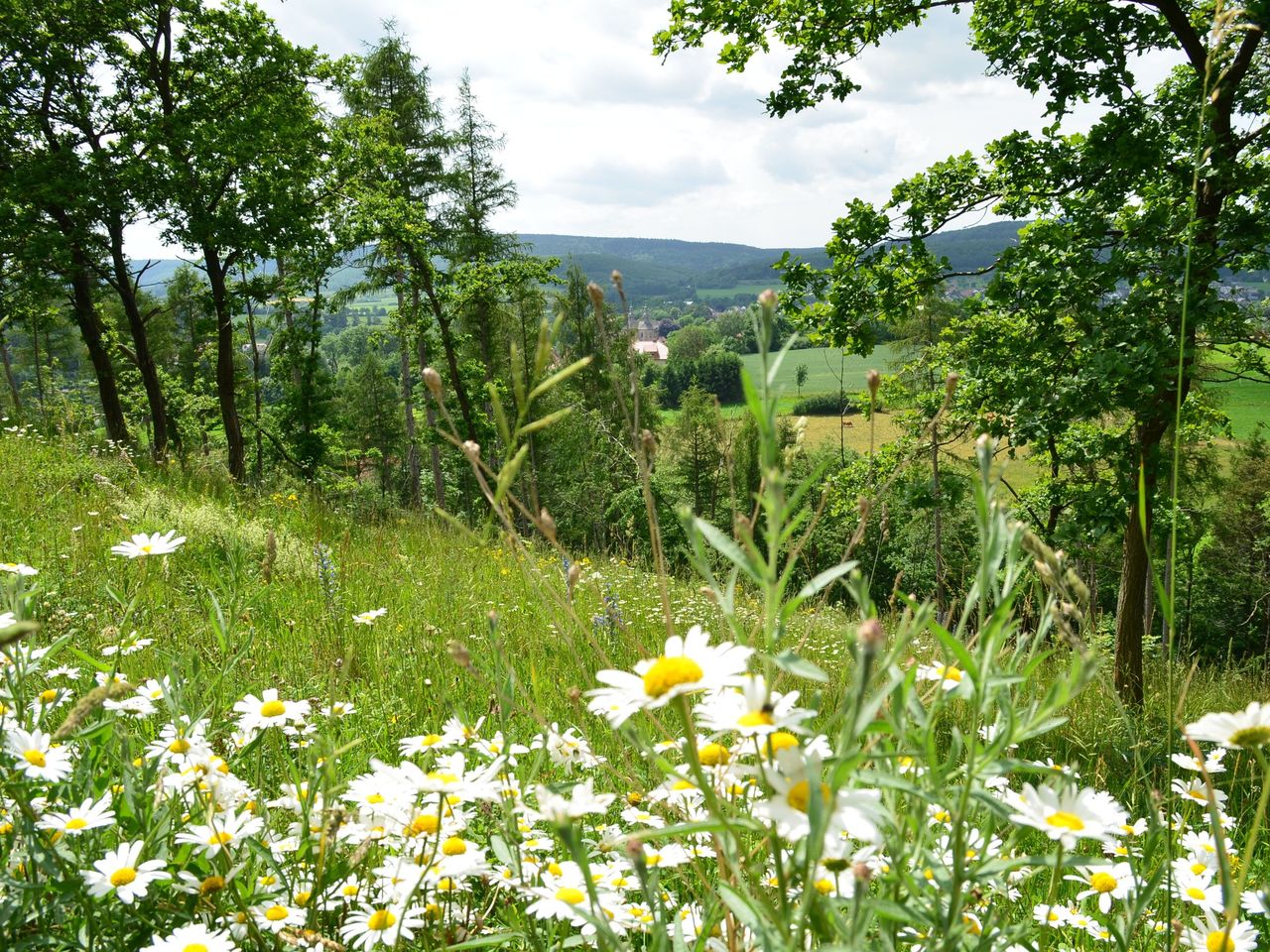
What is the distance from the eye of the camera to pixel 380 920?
1.18m

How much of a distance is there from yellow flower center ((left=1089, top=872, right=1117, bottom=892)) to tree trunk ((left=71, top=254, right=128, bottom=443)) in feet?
47.9

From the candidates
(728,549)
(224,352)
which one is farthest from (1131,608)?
(224,352)

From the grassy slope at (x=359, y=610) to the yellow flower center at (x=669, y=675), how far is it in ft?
1.08

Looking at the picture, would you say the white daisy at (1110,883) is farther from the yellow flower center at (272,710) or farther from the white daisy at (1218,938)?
the yellow flower center at (272,710)

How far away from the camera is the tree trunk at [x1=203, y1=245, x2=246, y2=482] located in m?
13.3

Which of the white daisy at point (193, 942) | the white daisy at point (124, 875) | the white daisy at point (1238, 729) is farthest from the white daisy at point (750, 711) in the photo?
the white daisy at point (124, 875)

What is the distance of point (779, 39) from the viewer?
263 inches

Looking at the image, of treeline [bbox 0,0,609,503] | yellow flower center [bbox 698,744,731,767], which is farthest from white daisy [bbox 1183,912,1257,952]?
treeline [bbox 0,0,609,503]

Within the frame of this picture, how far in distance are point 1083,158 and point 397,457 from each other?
43.7 metres

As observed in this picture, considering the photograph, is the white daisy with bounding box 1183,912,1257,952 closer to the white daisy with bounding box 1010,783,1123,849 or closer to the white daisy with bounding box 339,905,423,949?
the white daisy with bounding box 1010,783,1123,849

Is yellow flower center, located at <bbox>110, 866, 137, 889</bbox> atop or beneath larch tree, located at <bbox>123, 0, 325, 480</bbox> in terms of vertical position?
beneath

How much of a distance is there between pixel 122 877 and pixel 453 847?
0.49 meters

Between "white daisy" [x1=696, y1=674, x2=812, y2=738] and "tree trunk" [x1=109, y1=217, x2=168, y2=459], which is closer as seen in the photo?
"white daisy" [x1=696, y1=674, x2=812, y2=738]

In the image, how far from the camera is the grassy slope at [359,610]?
9.11 ft
